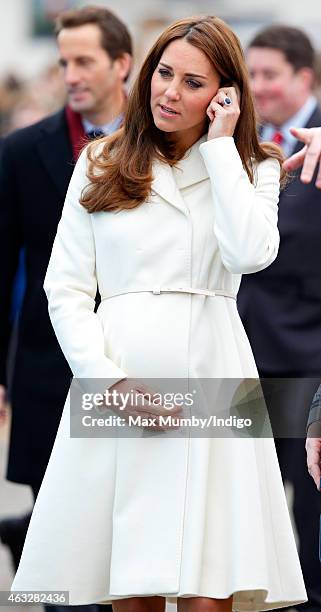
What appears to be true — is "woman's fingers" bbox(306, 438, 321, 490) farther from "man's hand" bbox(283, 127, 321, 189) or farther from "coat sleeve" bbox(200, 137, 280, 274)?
"man's hand" bbox(283, 127, 321, 189)

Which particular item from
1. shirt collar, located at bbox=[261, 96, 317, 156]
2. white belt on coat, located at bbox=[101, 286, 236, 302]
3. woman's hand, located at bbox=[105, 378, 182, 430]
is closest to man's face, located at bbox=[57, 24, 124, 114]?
shirt collar, located at bbox=[261, 96, 317, 156]

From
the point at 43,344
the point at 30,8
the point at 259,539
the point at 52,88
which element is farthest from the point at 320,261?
the point at 30,8

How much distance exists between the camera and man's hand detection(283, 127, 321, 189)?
14.8 ft

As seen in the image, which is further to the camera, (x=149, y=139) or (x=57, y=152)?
(x=57, y=152)

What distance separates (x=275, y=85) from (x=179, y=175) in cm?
318

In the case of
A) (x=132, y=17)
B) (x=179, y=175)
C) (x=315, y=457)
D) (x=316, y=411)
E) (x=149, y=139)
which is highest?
(x=132, y=17)

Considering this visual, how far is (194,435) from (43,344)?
1647 millimetres

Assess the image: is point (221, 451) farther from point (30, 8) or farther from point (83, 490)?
point (30, 8)

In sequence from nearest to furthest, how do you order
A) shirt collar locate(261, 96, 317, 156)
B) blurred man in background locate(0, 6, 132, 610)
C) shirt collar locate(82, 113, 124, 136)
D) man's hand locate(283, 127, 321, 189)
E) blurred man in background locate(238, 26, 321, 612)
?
man's hand locate(283, 127, 321, 189), blurred man in background locate(0, 6, 132, 610), shirt collar locate(82, 113, 124, 136), blurred man in background locate(238, 26, 321, 612), shirt collar locate(261, 96, 317, 156)

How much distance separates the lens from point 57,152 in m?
5.86

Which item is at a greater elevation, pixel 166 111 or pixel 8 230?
pixel 166 111

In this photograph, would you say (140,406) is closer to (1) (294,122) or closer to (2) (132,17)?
(1) (294,122)

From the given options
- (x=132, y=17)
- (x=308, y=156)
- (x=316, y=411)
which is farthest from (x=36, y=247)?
(x=132, y=17)

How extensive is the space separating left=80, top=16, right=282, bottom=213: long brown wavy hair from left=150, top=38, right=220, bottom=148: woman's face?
0.03 meters
